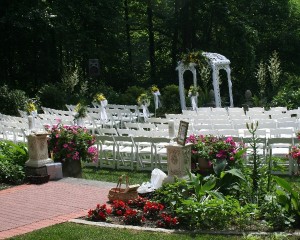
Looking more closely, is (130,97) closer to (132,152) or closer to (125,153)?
(125,153)

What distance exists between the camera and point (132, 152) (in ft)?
47.4

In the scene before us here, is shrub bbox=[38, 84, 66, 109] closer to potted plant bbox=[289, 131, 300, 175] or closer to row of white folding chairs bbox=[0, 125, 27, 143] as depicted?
row of white folding chairs bbox=[0, 125, 27, 143]

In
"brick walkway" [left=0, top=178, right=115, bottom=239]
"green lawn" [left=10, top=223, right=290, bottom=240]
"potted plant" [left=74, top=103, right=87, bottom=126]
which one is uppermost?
"potted plant" [left=74, top=103, right=87, bottom=126]

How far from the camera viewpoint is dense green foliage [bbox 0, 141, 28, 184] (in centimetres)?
1259

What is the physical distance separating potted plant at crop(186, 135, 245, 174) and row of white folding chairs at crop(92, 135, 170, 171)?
7.81ft

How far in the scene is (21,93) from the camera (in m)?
27.6

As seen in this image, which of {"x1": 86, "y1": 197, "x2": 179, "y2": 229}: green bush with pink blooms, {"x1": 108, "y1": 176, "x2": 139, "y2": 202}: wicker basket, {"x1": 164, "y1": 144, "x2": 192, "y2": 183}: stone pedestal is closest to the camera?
{"x1": 86, "y1": 197, "x2": 179, "y2": 229}: green bush with pink blooms

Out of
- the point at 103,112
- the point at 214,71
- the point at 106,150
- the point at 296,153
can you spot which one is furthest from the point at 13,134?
the point at 214,71

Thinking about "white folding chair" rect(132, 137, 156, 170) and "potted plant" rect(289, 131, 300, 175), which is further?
"white folding chair" rect(132, 137, 156, 170)

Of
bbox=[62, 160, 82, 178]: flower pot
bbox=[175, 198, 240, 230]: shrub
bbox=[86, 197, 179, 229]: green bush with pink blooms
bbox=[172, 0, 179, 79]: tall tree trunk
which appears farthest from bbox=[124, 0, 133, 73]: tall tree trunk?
bbox=[175, 198, 240, 230]: shrub

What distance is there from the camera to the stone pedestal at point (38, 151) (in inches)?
498

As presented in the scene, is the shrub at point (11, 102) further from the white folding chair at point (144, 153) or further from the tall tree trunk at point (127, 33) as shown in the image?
the tall tree trunk at point (127, 33)

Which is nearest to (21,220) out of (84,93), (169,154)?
(169,154)

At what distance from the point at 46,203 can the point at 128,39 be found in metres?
30.6
